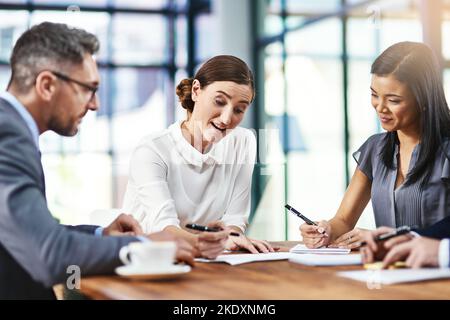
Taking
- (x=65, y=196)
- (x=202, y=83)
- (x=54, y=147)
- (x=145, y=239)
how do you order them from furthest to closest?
(x=54, y=147) → (x=65, y=196) → (x=202, y=83) → (x=145, y=239)

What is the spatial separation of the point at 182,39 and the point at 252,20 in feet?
3.90

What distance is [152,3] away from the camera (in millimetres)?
8844

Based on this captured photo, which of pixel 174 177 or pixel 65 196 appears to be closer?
pixel 174 177

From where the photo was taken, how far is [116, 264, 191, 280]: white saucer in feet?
4.79

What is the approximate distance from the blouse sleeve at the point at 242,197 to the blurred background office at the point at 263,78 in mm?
2401

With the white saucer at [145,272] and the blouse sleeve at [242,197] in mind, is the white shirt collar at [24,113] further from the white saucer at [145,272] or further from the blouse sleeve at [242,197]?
the blouse sleeve at [242,197]

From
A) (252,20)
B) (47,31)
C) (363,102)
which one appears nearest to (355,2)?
(363,102)

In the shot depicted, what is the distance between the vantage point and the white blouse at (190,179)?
2.50 m

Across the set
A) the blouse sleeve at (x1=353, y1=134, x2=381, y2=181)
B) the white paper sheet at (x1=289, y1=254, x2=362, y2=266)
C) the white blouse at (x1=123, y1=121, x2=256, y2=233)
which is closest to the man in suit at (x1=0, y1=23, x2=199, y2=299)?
the white paper sheet at (x1=289, y1=254, x2=362, y2=266)

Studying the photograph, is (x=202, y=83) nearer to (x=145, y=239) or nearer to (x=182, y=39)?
(x=145, y=239)

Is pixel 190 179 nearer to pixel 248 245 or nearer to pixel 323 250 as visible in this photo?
pixel 248 245

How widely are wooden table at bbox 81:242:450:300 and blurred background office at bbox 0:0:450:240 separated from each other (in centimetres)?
349

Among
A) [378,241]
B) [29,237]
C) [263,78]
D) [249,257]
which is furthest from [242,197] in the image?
[263,78]

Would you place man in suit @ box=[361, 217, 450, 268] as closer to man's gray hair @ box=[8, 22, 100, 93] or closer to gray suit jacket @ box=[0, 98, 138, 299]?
gray suit jacket @ box=[0, 98, 138, 299]
